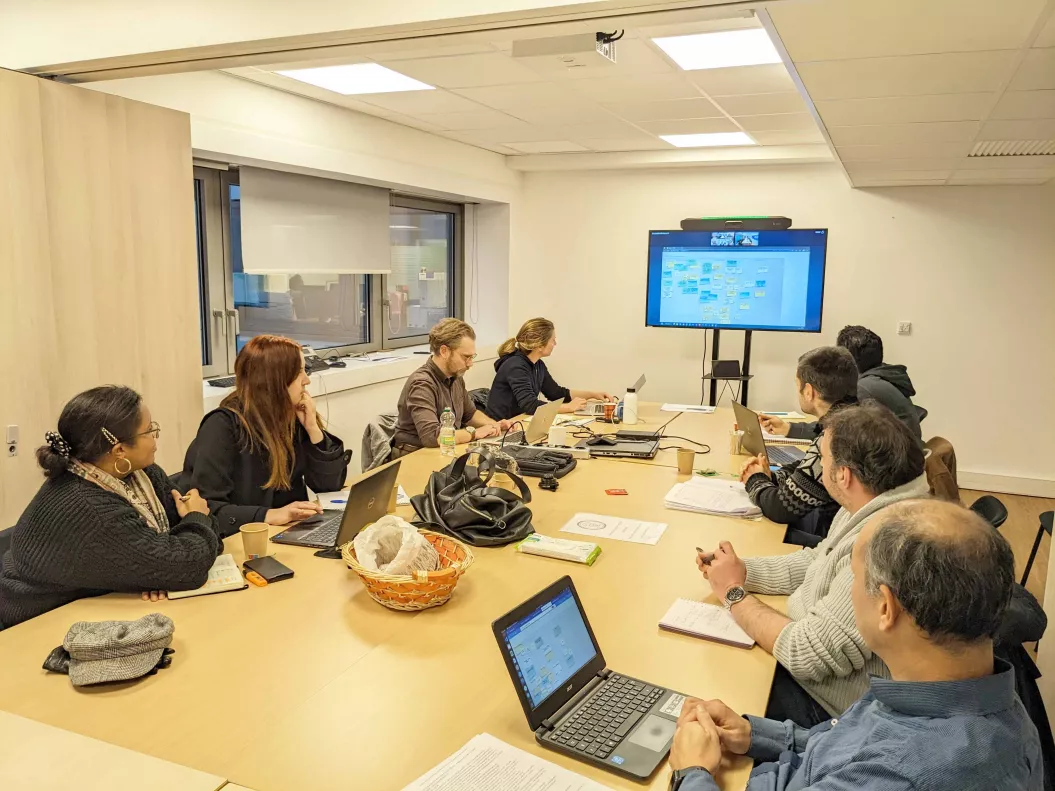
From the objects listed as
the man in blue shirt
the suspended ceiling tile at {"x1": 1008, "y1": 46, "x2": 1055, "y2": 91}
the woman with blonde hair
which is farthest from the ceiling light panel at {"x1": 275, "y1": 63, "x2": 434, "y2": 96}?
the man in blue shirt

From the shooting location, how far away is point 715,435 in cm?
441

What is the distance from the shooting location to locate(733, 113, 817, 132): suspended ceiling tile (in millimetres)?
5027

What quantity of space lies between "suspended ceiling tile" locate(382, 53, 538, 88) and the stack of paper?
210 centimetres

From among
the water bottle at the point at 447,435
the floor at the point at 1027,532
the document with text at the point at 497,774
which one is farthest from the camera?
the floor at the point at 1027,532

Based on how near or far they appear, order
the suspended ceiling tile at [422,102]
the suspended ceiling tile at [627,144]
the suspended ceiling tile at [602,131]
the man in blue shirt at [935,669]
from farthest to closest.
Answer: the suspended ceiling tile at [627,144]
the suspended ceiling tile at [602,131]
the suspended ceiling tile at [422,102]
the man in blue shirt at [935,669]

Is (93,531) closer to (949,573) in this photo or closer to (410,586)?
(410,586)

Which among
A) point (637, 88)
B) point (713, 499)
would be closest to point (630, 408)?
point (713, 499)

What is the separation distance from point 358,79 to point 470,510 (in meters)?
2.81

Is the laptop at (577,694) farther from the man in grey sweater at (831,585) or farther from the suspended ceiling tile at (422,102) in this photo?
the suspended ceiling tile at (422,102)

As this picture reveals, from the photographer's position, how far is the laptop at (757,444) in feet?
12.1

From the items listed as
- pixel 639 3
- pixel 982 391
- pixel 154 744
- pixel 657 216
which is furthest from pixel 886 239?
pixel 154 744

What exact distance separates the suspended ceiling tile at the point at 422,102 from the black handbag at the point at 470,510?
8.90ft

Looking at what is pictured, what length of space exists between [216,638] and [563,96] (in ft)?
11.8

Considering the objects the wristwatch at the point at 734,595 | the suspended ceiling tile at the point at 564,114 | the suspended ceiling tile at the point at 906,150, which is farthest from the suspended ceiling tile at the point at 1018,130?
the wristwatch at the point at 734,595
